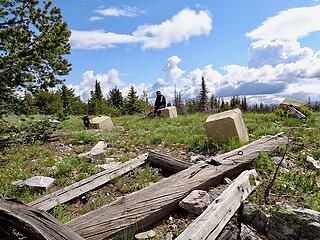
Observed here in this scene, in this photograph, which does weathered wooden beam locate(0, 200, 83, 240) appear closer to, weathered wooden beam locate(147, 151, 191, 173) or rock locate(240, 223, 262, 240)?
rock locate(240, 223, 262, 240)

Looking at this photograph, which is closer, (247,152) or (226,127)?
(247,152)

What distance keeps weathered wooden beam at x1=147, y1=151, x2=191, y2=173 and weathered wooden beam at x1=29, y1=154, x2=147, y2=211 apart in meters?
0.22

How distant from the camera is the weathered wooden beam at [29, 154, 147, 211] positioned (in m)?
6.00

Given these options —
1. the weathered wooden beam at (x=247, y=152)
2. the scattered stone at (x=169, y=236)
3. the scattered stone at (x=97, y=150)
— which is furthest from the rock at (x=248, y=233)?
the scattered stone at (x=97, y=150)

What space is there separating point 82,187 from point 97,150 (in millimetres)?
3859

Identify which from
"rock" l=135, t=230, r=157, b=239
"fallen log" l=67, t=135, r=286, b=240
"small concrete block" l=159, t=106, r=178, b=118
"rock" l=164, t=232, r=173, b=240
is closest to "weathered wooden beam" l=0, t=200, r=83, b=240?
"fallen log" l=67, t=135, r=286, b=240

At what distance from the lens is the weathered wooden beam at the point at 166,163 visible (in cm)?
757

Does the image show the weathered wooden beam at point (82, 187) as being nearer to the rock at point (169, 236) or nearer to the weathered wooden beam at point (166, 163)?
the weathered wooden beam at point (166, 163)

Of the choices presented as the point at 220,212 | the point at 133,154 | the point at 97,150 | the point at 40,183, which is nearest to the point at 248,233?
the point at 220,212

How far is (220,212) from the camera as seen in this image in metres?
5.06

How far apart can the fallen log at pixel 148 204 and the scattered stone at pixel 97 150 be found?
4194mm

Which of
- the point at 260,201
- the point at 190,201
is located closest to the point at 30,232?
the point at 190,201

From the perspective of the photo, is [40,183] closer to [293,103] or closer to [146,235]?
[146,235]

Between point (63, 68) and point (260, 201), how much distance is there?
6.13 meters
